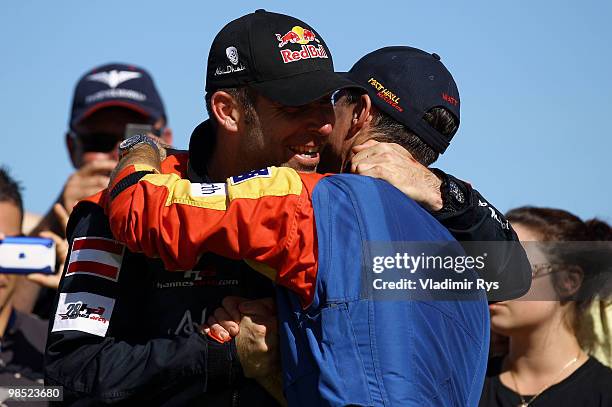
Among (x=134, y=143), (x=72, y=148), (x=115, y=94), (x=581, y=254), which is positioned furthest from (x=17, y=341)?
(x=581, y=254)

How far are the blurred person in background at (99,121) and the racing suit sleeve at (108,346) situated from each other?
249 centimetres

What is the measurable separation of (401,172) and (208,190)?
0.70 metres

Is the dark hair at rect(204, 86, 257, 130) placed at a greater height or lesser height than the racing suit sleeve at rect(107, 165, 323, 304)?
greater

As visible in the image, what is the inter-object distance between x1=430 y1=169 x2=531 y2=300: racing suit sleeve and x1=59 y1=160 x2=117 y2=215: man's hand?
250cm

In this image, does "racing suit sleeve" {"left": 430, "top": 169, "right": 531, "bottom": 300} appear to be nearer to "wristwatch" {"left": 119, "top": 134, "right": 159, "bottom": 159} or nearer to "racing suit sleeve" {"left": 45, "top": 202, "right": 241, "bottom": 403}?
"racing suit sleeve" {"left": 45, "top": 202, "right": 241, "bottom": 403}

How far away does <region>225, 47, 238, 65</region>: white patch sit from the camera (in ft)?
12.7

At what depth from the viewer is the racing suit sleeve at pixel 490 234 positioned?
3895 mm

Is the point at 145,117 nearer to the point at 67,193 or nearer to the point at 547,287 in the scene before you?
the point at 67,193

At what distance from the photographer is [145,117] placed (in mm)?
6527

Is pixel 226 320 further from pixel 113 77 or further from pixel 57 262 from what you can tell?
pixel 113 77

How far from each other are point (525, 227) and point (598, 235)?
40 centimetres

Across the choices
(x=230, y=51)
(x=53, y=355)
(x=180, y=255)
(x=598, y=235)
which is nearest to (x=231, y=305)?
(x=180, y=255)

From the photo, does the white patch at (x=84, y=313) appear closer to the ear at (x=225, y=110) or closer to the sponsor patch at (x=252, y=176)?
the sponsor patch at (x=252, y=176)

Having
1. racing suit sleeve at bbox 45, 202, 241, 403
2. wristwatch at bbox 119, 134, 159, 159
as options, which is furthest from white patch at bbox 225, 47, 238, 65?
racing suit sleeve at bbox 45, 202, 241, 403
